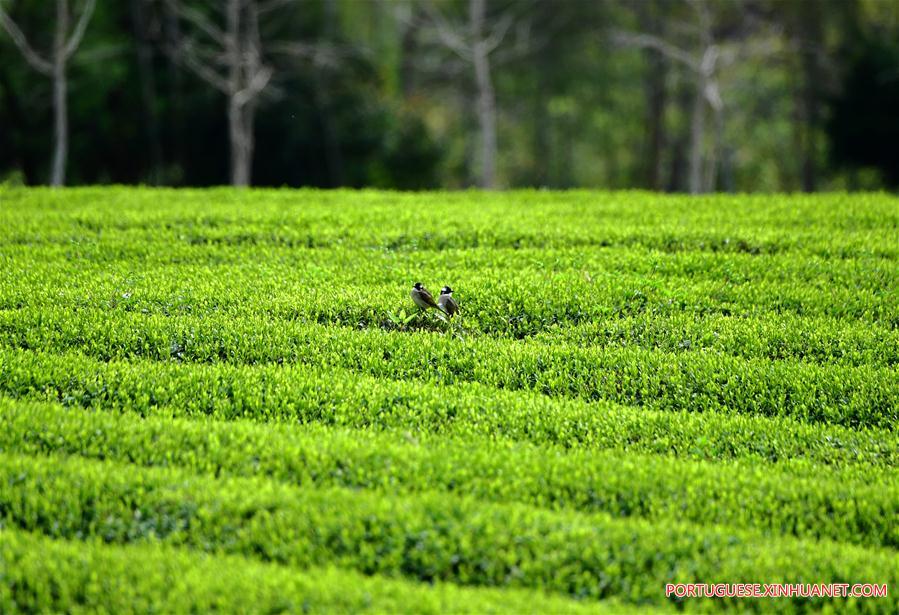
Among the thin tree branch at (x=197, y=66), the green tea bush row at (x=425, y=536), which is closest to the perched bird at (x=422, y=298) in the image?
the green tea bush row at (x=425, y=536)

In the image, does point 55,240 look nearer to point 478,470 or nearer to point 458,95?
point 478,470

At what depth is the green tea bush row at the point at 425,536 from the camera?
6.61m

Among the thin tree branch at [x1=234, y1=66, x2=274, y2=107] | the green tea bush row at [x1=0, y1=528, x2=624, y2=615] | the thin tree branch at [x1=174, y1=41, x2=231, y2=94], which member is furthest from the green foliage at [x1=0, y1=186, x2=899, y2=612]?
the thin tree branch at [x1=174, y1=41, x2=231, y2=94]

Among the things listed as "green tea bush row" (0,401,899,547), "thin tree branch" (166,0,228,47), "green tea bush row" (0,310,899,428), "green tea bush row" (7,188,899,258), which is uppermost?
"thin tree branch" (166,0,228,47)

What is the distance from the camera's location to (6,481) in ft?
24.1

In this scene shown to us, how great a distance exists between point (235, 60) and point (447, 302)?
974 inches

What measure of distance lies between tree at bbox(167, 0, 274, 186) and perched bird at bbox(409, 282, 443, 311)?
2392cm

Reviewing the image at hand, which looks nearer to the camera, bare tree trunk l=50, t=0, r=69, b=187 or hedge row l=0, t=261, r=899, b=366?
hedge row l=0, t=261, r=899, b=366

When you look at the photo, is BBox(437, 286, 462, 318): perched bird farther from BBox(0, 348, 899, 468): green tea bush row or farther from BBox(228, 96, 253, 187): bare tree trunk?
BBox(228, 96, 253, 187): bare tree trunk

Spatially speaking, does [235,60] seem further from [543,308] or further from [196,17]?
[543,308]

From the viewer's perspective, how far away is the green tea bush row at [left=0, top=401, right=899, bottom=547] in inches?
294

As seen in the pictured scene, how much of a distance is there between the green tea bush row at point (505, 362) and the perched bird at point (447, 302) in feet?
1.23

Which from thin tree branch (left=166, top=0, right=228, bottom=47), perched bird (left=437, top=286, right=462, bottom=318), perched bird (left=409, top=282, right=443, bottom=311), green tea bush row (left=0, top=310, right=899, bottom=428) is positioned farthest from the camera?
thin tree branch (left=166, top=0, right=228, bottom=47)

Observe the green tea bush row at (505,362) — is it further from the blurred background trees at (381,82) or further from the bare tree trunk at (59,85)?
the blurred background trees at (381,82)
